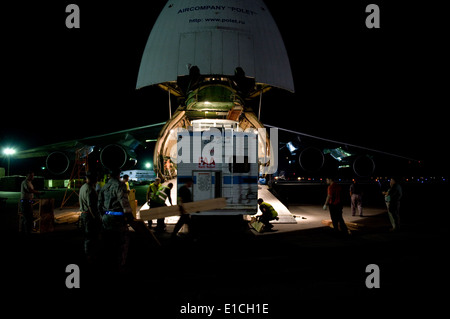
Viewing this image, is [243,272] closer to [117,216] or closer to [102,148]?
[117,216]

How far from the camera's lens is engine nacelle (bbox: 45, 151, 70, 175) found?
15477 millimetres

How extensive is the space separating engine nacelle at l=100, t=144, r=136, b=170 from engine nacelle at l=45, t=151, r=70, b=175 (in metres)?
2.23

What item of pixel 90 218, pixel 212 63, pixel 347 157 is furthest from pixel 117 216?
pixel 347 157

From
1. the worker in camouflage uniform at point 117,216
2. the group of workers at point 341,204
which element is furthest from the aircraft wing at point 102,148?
the group of workers at point 341,204

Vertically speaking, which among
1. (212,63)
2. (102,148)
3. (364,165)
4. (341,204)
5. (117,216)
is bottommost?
(117,216)

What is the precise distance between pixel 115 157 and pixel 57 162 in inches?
122

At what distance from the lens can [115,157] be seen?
14.7 metres

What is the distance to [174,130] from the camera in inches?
494

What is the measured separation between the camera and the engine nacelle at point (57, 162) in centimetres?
1548

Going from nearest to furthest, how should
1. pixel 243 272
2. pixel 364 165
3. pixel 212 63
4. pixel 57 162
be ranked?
1. pixel 243 272
2. pixel 212 63
3. pixel 57 162
4. pixel 364 165

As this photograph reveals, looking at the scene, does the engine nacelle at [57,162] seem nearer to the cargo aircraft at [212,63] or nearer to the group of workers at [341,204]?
the cargo aircraft at [212,63]
